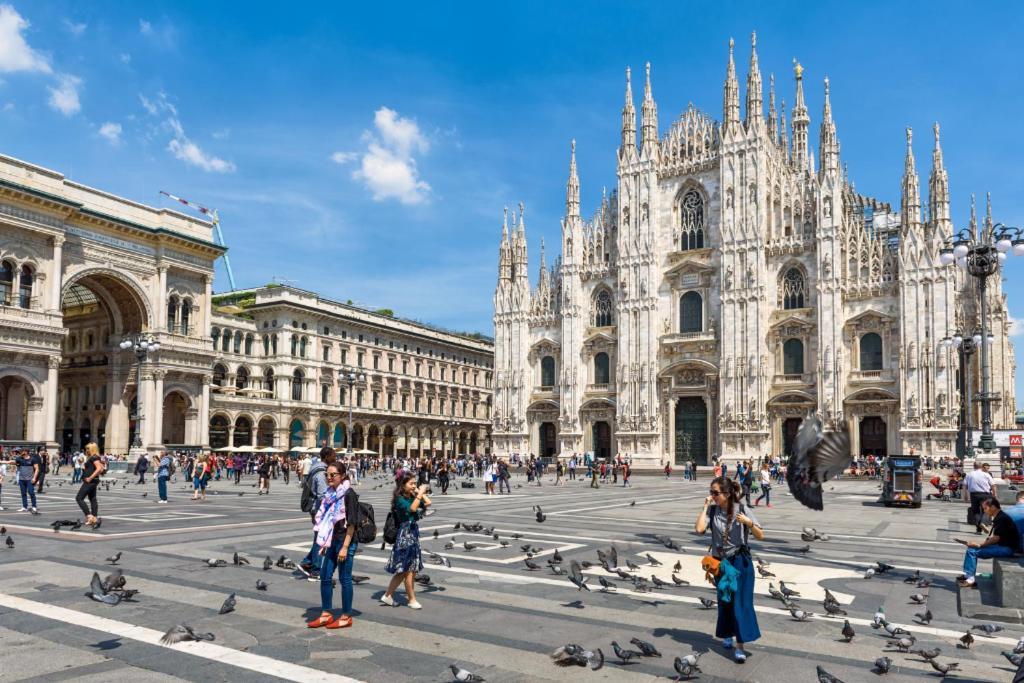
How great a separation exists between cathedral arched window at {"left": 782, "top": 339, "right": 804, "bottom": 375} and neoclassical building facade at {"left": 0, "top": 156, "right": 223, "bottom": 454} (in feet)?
121

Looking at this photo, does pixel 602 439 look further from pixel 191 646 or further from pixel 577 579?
pixel 191 646

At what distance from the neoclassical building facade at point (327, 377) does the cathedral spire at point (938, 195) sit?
37702mm

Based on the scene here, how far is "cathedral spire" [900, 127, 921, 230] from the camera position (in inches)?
1826

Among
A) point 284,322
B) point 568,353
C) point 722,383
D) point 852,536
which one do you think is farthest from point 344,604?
point 284,322

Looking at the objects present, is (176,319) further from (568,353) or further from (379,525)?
(379,525)

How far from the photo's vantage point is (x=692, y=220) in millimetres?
54250

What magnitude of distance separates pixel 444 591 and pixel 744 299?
143ft

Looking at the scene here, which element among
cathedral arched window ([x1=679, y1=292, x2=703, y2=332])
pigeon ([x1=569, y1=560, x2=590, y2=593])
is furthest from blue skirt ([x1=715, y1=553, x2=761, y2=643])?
cathedral arched window ([x1=679, y1=292, x2=703, y2=332])

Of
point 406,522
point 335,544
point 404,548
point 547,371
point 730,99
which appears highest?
point 730,99

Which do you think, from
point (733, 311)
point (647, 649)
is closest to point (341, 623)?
point (647, 649)

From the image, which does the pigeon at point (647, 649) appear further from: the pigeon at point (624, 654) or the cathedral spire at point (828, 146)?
the cathedral spire at point (828, 146)

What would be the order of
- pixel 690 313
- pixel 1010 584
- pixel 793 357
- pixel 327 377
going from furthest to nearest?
pixel 327 377 → pixel 690 313 → pixel 793 357 → pixel 1010 584

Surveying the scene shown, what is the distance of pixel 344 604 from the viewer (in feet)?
26.0

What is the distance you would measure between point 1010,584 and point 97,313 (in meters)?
59.0
